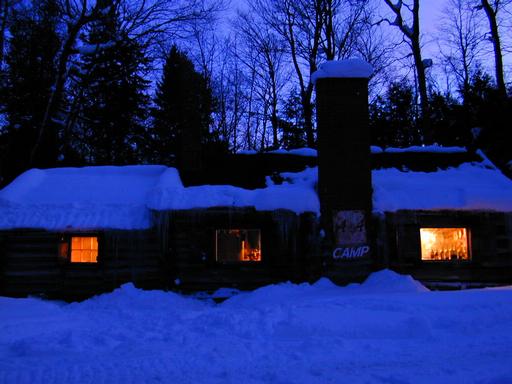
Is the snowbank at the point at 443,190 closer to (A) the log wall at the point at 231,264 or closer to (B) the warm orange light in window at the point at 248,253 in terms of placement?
(A) the log wall at the point at 231,264

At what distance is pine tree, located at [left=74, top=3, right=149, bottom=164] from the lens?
21750 mm

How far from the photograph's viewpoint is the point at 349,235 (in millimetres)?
11000

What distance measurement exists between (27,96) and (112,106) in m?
4.44

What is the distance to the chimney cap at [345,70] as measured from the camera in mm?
11750

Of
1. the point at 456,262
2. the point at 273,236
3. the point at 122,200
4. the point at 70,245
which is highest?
the point at 122,200

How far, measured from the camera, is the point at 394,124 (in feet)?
82.3

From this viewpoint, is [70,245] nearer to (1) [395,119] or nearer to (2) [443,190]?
(2) [443,190]

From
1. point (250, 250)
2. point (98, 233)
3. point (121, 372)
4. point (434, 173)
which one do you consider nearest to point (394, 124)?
point (434, 173)

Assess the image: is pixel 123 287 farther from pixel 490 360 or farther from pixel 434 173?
pixel 434 173

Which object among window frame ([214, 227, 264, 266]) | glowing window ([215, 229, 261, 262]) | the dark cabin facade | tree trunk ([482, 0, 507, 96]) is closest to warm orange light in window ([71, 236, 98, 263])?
the dark cabin facade

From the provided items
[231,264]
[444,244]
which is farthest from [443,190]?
[231,264]

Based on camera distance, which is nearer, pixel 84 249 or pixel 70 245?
pixel 70 245

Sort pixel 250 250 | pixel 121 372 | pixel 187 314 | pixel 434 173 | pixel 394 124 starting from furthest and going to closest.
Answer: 1. pixel 394 124
2. pixel 434 173
3. pixel 250 250
4. pixel 187 314
5. pixel 121 372

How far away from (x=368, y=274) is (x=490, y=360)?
233 inches
